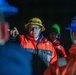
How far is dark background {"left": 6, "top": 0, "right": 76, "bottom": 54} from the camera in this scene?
18.8 ft

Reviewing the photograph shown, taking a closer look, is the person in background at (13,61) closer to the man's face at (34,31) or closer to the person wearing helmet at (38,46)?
the person wearing helmet at (38,46)

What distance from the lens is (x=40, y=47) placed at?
15.3 feet

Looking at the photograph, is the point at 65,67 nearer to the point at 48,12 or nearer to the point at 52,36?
the point at 52,36

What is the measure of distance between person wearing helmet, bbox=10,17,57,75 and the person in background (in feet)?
8.84

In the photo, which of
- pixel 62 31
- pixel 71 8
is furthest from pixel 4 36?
pixel 71 8

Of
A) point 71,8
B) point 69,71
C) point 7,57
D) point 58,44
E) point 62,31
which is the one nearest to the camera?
point 7,57

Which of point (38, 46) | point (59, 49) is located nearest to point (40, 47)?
point (38, 46)

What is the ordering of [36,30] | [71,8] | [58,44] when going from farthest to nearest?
[71,8], [58,44], [36,30]

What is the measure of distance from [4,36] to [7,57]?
3.7 inches

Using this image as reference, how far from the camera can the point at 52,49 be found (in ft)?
15.5

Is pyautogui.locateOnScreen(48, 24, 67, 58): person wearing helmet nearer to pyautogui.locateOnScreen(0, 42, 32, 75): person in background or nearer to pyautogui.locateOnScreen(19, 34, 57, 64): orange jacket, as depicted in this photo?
pyautogui.locateOnScreen(19, 34, 57, 64): orange jacket

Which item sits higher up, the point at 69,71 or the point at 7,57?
the point at 7,57

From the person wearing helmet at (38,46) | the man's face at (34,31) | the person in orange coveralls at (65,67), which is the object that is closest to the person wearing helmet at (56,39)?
the person wearing helmet at (38,46)

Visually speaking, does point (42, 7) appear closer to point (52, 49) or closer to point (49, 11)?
point (49, 11)
